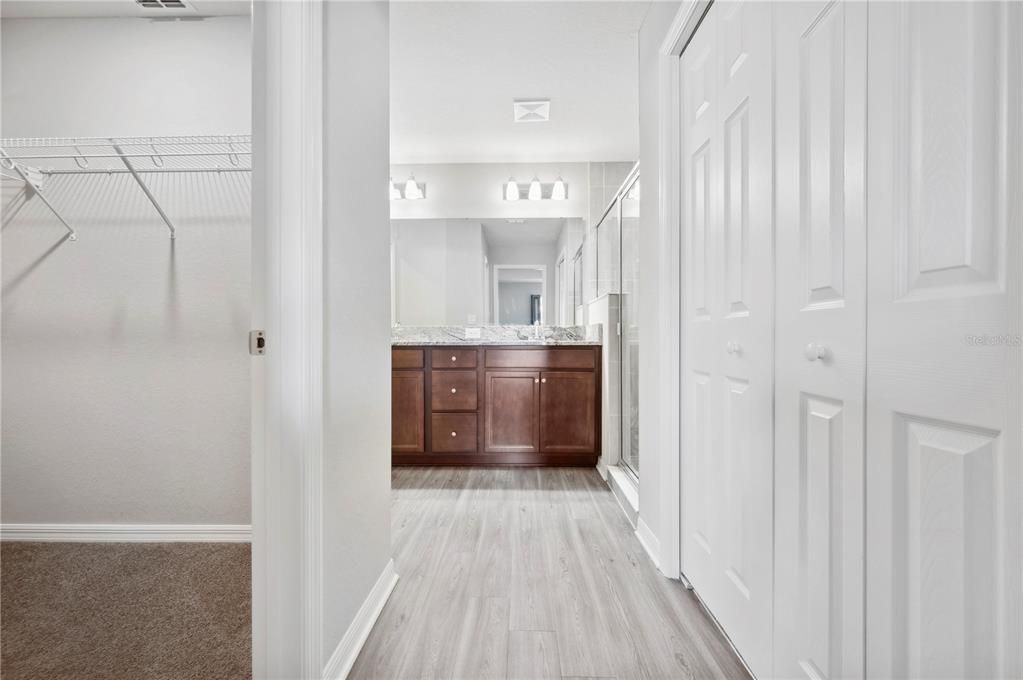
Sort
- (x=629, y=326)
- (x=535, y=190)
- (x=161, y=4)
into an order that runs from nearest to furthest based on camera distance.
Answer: (x=161, y=4) < (x=629, y=326) < (x=535, y=190)

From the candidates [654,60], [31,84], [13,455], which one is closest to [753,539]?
[654,60]

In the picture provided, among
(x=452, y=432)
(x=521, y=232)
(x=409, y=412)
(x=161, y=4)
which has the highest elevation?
(x=161, y=4)

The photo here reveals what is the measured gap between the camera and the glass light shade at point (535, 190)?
146 inches

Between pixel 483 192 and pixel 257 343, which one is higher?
pixel 483 192

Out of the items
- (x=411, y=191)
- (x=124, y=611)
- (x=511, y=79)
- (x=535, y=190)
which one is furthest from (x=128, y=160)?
(x=535, y=190)

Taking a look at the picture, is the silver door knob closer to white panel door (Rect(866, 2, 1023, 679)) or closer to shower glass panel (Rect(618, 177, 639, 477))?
white panel door (Rect(866, 2, 1023, 679))

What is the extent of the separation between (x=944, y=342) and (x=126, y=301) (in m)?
2.69

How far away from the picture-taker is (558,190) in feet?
12.2

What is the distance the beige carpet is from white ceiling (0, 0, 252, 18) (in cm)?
229

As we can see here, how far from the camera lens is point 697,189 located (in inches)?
58.5

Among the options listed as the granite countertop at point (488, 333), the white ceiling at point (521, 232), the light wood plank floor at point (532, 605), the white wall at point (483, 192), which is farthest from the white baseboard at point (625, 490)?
the white wall at point (483, 192)

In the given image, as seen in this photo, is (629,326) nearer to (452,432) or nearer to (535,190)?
(452,432)

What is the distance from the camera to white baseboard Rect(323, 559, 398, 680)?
1108mm

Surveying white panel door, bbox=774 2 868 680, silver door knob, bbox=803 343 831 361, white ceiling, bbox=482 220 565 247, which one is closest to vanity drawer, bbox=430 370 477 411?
white ceiling, bbox=482 220 565 247
